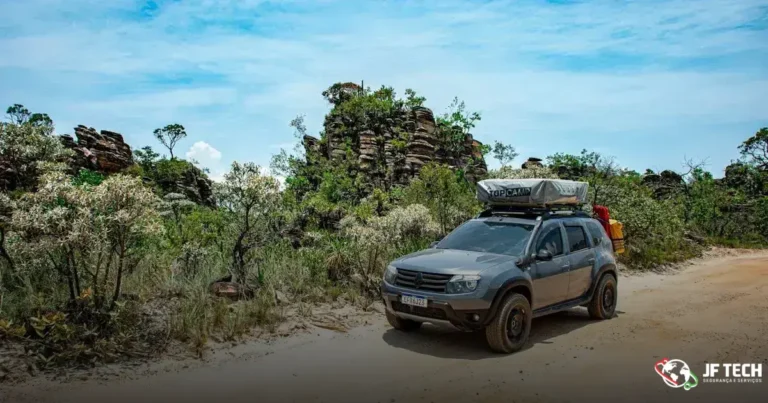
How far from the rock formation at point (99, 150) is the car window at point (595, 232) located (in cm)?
3460

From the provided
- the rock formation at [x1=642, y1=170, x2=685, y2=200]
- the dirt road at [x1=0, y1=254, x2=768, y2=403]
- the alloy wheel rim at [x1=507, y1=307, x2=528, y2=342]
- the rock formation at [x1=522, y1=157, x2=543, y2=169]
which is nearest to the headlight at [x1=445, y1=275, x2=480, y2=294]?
the alloy wheel rim at [x1=507, y1=307, x2=528, y2=342]

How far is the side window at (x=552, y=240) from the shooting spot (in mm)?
8641

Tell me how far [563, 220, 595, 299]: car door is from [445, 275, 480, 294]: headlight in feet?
7.51

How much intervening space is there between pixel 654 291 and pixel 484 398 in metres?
8.92

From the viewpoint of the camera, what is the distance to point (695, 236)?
23.6 metres

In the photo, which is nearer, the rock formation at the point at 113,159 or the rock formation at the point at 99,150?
the rock formation at the point at 99,150

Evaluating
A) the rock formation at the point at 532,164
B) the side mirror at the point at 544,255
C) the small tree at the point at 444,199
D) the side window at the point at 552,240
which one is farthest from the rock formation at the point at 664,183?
the side mirror at the point at 544,255

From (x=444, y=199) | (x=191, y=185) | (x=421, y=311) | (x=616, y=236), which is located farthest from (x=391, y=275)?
(x=191, y=185)

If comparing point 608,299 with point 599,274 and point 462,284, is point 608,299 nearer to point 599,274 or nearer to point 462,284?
point 599,274

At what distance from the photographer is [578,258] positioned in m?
9.18

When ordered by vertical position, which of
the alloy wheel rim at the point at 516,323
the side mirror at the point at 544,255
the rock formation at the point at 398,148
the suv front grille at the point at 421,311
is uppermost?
the rock formation at the point at 398,148

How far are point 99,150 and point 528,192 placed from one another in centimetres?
3742

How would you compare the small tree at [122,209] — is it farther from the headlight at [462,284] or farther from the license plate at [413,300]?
the headlight at [462,284]

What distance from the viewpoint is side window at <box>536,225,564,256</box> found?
8641mm
